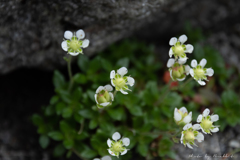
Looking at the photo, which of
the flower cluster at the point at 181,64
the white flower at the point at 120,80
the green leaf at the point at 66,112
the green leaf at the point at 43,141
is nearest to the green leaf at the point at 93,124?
the green leaf at the point at 66,112

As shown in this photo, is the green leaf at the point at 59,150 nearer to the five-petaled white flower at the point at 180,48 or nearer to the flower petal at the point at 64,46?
the flower petal at the point at 64,46

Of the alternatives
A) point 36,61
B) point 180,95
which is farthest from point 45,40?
point 180,95

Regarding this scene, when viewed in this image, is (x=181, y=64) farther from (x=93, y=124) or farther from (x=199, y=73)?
(x=93, y=124)

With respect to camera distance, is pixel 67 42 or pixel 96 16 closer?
pixel 67 42

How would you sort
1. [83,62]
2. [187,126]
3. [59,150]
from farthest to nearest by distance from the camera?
[83,62] → [59,150] → [187,126]

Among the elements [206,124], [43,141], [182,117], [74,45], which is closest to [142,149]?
Result: [182,117]

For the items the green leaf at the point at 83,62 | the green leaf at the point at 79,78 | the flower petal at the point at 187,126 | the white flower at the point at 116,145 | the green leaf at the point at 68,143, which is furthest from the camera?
the green leaf at the point at 83,62

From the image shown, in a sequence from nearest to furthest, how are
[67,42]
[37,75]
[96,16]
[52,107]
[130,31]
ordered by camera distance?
[67,42]
[96,16]
[52,107]
[130,31]
[37,75]

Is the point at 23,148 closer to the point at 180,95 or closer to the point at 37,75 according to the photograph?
the point at 37,75

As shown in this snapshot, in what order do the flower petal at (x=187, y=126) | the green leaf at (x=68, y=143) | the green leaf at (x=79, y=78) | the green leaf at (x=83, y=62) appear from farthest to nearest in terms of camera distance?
1. the green leaf at (x=83, y=62)
2. the green leaf at (x=79, y=78)
3. the green leaf at (x=68, y=143)
4. the flower petal at (x=187, y=126)

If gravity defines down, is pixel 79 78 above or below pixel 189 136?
above

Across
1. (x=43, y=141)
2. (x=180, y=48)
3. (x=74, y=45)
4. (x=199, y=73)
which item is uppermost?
(x=74, y=45)
